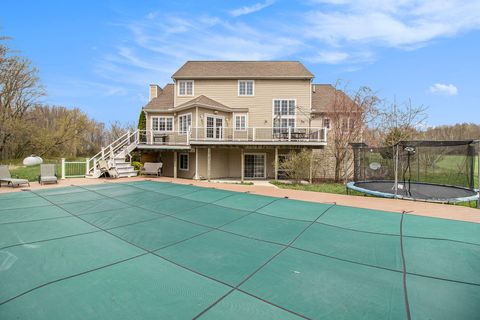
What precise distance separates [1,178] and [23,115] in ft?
76.4

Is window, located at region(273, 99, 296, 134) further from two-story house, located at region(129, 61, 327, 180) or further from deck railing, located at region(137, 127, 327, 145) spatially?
deck railing, located at region(137, 127, 327, 145)

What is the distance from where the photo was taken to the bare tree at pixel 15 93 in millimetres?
21453

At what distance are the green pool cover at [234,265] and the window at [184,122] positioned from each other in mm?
9738

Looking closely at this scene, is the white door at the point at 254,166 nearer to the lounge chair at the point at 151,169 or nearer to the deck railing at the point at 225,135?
the deck railing at the point at 225,135

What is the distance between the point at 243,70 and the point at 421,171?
13.3 metres

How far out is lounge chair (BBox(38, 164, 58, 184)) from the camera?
34.8 feet

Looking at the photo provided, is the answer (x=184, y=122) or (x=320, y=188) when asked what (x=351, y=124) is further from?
(x=184, y=122)

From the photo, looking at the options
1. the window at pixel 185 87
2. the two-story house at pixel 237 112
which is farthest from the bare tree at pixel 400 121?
the window at pixel 185 87

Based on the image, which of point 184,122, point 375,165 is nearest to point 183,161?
point 184,122

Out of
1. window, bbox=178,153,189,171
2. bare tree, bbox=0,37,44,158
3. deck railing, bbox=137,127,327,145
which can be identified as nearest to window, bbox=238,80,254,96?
deck railing, bbox=137,127,327,145

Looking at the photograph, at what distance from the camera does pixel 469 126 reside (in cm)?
3244

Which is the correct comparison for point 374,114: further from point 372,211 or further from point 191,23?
point 191,23

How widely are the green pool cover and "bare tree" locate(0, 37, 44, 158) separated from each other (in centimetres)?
2351

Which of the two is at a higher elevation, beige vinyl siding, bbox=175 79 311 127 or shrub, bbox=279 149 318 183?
beige vinyl siding, bbox=175 79 311 127
